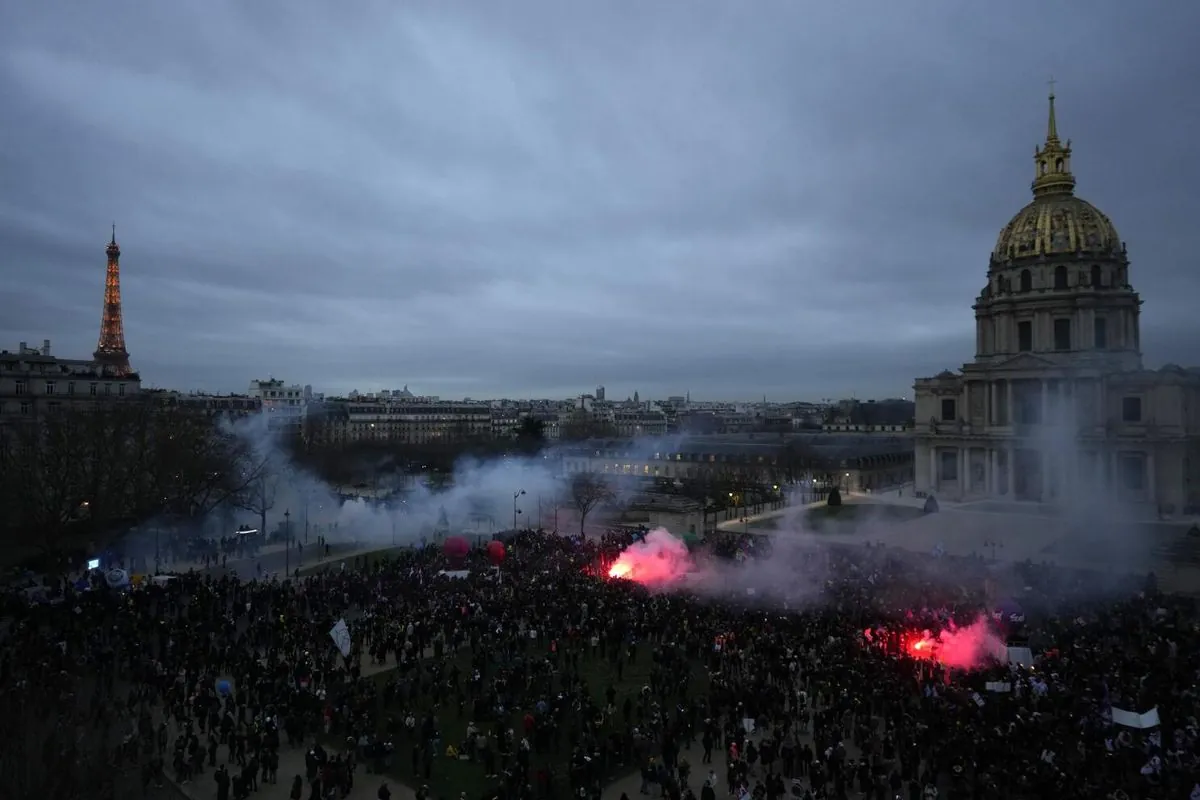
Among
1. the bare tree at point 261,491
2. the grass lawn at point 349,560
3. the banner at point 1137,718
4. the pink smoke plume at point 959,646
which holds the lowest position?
the grass lawn at point 349,560

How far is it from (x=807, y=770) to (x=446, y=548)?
21691 millimetres

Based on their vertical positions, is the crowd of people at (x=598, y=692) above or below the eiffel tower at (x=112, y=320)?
below

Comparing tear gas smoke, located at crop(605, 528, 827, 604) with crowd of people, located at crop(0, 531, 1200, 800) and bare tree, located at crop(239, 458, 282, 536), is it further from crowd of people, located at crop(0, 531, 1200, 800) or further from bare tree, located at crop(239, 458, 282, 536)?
bare tree, located at crop(239, 458, 282, 536)

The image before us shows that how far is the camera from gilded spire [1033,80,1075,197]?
5862cm

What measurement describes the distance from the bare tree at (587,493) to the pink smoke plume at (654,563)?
13010 mm

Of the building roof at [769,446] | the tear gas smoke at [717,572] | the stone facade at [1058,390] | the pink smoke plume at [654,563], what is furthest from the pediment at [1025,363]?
the pink smoke plume at [654,563]

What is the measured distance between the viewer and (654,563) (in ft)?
108

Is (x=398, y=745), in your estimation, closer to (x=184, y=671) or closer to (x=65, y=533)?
(x=184, y=671)

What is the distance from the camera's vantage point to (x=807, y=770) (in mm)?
15234

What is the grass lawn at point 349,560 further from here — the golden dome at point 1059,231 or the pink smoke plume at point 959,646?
the golden dome at point 1059,231

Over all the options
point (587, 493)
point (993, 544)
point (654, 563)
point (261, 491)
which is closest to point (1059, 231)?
point (993, 544)

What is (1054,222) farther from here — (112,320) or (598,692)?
(112,320)

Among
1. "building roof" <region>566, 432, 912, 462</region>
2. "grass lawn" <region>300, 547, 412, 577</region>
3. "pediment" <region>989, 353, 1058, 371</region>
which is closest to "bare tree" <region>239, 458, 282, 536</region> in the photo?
"grass lawn" <region>300, 547, 412, 577</region>

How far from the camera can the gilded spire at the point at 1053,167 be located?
58.6 m
